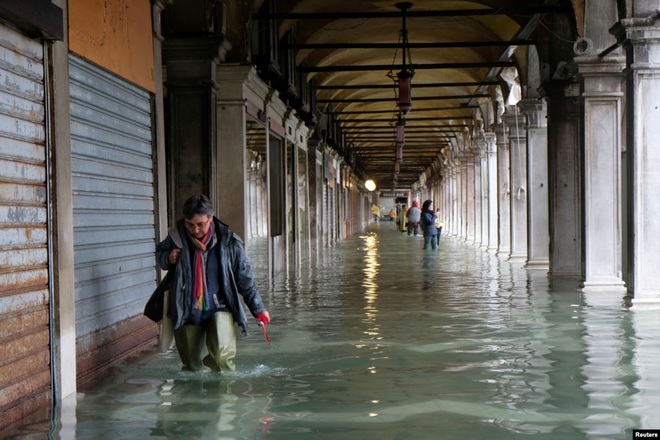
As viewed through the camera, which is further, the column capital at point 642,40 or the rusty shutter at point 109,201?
the column capital at point 642,40

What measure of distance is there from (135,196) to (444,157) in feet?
141

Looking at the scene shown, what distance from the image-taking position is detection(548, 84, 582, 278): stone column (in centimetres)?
1588

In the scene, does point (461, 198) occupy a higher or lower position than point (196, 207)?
higher

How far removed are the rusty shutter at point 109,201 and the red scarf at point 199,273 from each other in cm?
90

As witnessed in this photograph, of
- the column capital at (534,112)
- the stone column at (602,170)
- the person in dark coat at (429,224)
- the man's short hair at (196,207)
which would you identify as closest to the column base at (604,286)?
the stone column at (602,170)

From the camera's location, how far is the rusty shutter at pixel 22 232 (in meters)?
5.44

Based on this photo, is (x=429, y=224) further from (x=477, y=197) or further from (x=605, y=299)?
(x=605, y=299)

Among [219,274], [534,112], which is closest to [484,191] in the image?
[534,112]

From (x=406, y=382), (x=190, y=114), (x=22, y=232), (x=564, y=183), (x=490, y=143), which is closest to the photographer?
(x=22, y=232)

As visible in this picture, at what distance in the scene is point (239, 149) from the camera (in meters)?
13.1

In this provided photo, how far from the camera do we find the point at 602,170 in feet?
43.4

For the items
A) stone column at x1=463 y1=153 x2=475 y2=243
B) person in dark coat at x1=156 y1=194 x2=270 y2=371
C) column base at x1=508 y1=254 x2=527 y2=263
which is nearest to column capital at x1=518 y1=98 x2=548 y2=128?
column base at x1=508 y1=254 x2=527 y2=263

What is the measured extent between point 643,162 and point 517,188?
1106 cm

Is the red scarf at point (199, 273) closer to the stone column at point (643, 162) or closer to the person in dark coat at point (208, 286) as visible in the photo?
the person in dark coat at point (208, 286)
